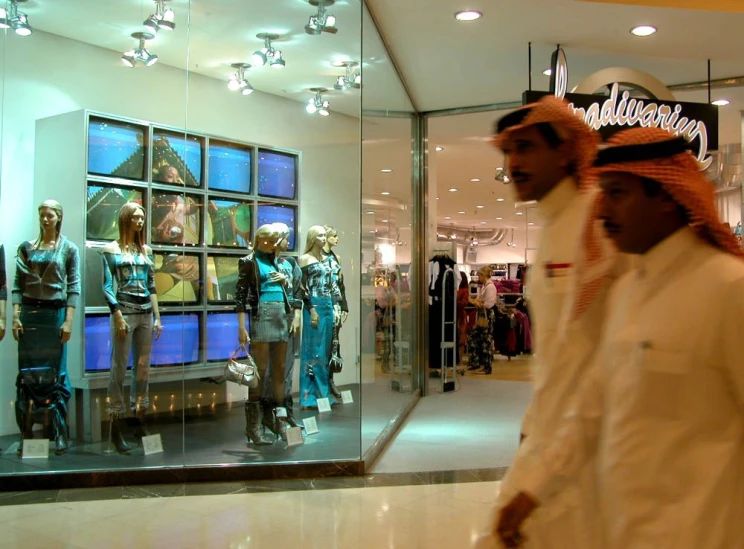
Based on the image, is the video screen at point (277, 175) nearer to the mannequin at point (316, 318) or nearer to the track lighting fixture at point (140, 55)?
the mannequin at point (316, 318)

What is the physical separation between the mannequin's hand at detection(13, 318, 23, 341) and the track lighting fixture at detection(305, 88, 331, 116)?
7.74 feet

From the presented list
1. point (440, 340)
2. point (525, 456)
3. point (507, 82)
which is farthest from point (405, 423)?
point (525, 456)

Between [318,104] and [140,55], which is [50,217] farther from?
[318,104]

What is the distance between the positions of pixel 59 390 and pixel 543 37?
4.32 metres

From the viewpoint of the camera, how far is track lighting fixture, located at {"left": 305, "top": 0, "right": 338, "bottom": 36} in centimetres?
473

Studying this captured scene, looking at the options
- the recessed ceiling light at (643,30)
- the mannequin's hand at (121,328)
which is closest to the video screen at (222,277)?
the mannequin's hand at (121,328)

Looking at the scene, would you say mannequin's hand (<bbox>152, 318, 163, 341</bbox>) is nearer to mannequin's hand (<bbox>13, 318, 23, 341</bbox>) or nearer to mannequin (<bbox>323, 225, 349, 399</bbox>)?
mannequin's hand (<bbox>13, 318, 23, 341</bbox>)

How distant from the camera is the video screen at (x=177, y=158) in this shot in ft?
16.9

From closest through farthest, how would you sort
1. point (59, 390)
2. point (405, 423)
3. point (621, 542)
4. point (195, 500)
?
1. point (621, 542)
2. point (195, 500)
3. point (59, 390)
4. point (405, 423)

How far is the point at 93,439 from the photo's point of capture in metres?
5.00

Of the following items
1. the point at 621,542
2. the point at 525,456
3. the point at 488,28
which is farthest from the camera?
the point at 488,28

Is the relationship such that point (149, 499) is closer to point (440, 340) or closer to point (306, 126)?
point (306, 126)

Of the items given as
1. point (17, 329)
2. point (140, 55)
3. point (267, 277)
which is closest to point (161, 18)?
point (140, 55)

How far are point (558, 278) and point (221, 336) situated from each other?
12.1ft
